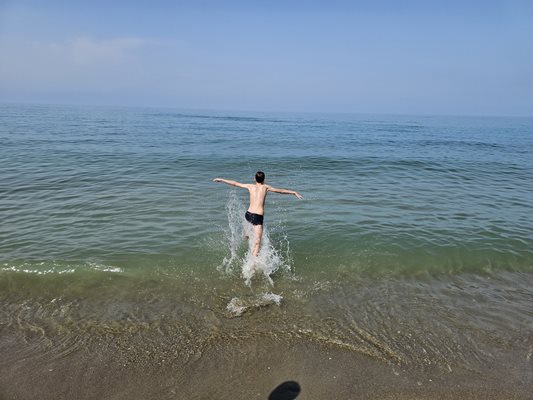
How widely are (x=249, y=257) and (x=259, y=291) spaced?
1.39 meters

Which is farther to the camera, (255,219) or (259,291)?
(255,219)

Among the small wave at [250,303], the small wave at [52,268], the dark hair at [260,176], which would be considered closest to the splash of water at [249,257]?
the small wave at [250,303]

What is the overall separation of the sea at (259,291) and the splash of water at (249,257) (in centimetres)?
5

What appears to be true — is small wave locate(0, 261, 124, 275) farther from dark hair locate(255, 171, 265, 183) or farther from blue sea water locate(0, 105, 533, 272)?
dark hair locate(255, 171, 265, 183)

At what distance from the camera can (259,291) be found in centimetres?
723

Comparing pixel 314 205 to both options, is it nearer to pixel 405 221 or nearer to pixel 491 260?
pixel 405 221

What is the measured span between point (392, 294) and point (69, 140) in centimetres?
3058

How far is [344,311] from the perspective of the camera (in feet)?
21.5

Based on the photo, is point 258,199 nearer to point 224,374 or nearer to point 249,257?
point 249,257

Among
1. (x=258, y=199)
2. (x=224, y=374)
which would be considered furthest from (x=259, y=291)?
(x=258, y=199)

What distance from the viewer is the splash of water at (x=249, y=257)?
8031 millimetres

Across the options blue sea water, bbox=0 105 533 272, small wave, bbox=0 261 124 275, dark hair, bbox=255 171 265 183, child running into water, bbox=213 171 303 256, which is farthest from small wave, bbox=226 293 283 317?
dark hair, bbox=255 171 265 183

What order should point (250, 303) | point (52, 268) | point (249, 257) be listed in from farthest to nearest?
point (249, 257)
point (52, 268)
point (250, 303)

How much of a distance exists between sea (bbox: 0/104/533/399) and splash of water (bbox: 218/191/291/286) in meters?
0.05
